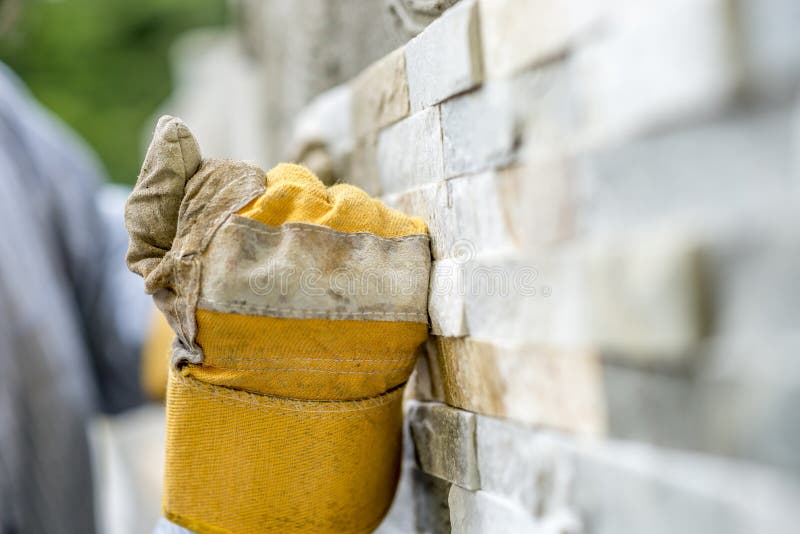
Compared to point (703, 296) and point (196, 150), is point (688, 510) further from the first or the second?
point (196, 150)

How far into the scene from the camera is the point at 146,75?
4426 mm

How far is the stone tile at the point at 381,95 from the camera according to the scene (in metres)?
0.81

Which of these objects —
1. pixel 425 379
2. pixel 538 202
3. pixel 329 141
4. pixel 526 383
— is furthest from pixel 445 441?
pixel 329 141

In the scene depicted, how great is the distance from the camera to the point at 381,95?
0.88m

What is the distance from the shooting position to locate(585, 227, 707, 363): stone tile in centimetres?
40

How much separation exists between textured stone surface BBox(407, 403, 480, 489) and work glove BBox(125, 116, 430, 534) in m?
0.05

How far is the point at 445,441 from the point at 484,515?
3.6 inches

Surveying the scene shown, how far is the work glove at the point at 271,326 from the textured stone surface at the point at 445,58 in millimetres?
129

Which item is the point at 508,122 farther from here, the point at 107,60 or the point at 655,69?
the point at 107,60

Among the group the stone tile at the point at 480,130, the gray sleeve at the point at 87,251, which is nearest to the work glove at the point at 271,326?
the stone tile at the point at 480,130

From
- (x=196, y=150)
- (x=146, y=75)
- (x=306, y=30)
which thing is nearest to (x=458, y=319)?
(x=196, y=150)

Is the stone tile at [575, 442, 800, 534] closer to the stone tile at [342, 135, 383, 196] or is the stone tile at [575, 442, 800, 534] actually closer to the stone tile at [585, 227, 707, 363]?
the stone tile at [585, 227, 707, 363]

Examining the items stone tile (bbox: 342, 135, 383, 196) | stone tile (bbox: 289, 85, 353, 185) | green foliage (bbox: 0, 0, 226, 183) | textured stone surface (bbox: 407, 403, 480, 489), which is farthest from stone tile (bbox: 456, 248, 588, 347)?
green foliage (bbox: 0, 0, 226, 183)

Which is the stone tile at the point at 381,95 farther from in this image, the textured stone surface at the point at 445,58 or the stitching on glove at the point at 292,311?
the stitching on glove at the point at 292,311
